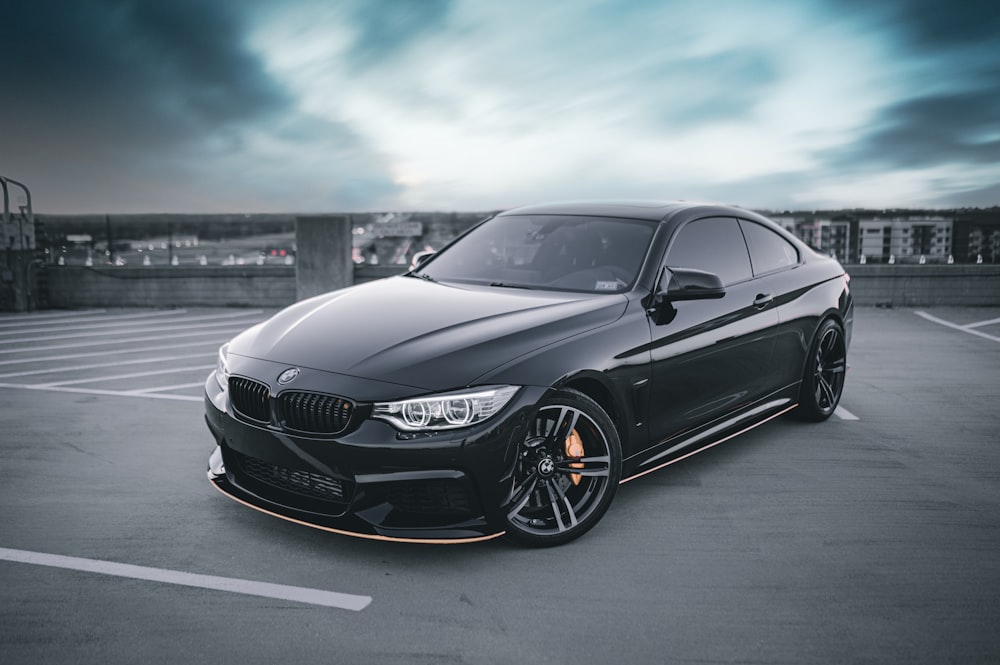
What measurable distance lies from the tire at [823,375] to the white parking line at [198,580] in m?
3.69

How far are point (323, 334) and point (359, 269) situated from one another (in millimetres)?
10513

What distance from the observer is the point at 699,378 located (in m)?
4.32

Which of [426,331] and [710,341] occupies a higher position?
[426,331]

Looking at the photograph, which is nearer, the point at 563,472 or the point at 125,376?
the point at 563,472

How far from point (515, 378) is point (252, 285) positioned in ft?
39.7

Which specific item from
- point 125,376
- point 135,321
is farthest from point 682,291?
point 135,321

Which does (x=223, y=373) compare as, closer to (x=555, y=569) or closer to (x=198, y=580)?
(x=198, y=580)

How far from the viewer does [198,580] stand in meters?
3.25

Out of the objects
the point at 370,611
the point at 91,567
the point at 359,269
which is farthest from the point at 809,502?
the point at 359,269

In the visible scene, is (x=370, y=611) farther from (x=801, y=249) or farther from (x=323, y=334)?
(x=801, y=249)

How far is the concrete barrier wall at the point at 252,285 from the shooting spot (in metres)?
14.1

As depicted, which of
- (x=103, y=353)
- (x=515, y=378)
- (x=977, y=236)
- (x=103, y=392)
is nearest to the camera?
(x=515, y=378)

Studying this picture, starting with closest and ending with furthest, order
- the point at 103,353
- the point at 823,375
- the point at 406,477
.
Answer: the point at 406,477 < the point at 823,375 < the point at 103,353

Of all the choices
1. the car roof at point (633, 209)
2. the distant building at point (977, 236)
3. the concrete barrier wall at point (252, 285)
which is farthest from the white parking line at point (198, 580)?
the distant building at point (977, 236)
